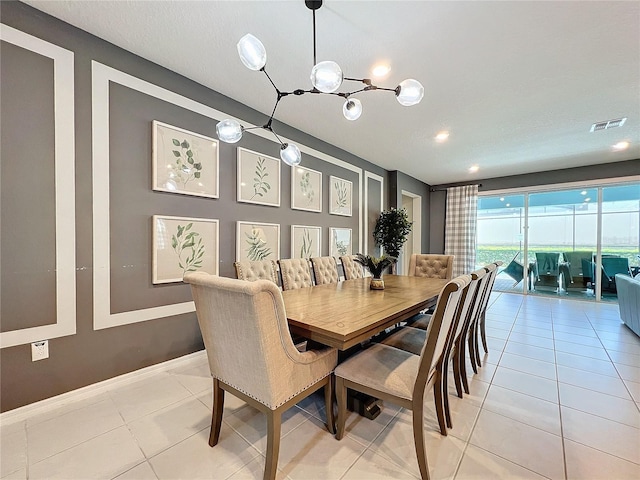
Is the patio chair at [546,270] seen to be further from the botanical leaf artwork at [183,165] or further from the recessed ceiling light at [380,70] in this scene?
the botanical leaf artwork at [183,165]

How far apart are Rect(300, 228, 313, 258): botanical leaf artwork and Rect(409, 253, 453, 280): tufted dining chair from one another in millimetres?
1476

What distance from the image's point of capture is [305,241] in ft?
12.2

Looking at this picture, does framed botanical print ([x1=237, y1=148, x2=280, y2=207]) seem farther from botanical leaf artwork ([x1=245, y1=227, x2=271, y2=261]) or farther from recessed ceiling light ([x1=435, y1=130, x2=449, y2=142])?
recessed ceiling light ([x1=435, y1=130, x2=449, y2=142])

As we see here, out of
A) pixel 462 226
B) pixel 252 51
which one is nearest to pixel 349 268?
pixel 252 51

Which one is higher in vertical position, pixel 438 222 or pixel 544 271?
pixel 438 222

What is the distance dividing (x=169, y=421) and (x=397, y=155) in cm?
457

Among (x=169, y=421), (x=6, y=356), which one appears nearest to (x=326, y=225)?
(x=169, y=421)

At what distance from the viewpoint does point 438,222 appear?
6.81 metres

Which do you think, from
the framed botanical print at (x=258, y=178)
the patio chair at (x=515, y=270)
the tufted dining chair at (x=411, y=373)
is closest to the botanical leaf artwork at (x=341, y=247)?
the framed botanical print at (x=258, y=178)

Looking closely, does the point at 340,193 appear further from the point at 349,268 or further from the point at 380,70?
the point at 380,70

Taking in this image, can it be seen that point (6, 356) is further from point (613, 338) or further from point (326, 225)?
point (613, 338)

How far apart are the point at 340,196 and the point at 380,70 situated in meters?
2.21

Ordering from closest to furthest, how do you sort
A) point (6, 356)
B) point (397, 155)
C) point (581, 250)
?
point (6, 356)
point (397, 155)
point (581, 250)

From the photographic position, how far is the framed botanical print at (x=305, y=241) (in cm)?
356
